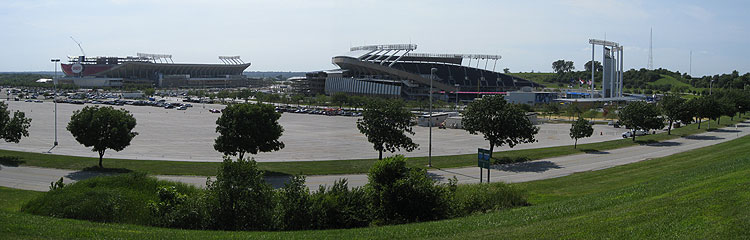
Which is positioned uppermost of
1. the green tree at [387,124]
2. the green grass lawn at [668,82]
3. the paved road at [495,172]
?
the green grass lawn at [668,82]

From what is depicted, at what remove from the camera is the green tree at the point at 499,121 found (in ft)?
137

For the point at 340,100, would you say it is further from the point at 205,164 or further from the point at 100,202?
the point at 100,202

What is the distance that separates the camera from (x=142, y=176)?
813 inches

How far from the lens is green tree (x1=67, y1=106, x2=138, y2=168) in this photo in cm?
3710

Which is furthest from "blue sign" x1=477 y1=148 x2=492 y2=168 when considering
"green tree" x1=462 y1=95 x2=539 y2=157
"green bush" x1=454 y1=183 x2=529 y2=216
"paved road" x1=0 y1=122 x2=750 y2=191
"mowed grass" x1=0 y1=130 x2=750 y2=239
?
"green tree" x1=462 y1=95 x2=539 y2=157

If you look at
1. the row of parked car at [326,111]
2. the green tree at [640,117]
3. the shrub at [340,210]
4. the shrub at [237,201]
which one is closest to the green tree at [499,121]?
the green tree at [640,117]

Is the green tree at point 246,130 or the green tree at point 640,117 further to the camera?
the green tree at point 640,117

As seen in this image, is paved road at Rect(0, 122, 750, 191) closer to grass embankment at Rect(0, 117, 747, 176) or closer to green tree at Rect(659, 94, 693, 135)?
grass embankment at Rect(0, 117, 747, 176)

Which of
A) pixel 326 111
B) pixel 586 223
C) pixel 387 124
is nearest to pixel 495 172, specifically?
pixel 387 124

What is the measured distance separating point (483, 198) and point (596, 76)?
177 meters

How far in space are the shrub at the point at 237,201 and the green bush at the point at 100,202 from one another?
2450 mm

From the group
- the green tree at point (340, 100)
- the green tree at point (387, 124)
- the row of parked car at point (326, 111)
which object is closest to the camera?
the green tree at point (387, 124)

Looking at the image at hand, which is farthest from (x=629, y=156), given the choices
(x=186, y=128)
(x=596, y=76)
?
(x=596, y=76)

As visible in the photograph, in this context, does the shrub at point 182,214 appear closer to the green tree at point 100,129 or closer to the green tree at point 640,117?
the green tree at point 100,129
